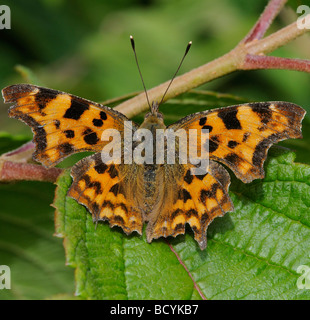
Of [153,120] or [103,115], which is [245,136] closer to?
[153,120]

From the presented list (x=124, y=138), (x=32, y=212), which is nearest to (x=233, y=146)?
(x=124, y=138)

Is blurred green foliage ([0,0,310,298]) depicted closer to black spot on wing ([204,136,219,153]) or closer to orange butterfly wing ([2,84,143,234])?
orange butterfly wing ([2,84,143,234])

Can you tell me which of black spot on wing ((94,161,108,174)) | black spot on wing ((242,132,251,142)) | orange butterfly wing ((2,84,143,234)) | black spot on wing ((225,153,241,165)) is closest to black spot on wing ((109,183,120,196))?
orange butterfly wing ((2,84,143,234))

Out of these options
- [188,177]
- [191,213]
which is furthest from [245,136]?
[191,213]

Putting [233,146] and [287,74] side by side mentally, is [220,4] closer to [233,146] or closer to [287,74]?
[287,74]

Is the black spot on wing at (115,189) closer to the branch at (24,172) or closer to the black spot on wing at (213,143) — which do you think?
the branch at (24,172)
